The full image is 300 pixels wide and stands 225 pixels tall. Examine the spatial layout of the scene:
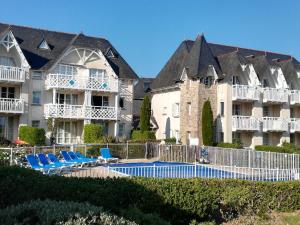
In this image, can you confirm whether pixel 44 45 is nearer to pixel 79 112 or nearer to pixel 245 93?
pixel 79 112

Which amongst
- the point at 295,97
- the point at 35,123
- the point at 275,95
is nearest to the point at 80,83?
the point at 35,123

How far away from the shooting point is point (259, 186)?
47.2 feet

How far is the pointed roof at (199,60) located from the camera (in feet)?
134

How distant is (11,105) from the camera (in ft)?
117

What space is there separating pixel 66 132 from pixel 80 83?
514 centimetres

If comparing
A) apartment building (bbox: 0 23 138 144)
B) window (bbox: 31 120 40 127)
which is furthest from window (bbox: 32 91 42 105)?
window (bbox: 31 120 40 127)

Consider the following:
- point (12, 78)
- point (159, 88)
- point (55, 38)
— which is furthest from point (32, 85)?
point (159, 88)

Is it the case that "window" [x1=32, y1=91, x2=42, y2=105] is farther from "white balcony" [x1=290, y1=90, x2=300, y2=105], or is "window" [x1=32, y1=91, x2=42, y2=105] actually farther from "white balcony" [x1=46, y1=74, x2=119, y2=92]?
"white balcony" [x1=290, y1=90, x2=300, y2=105]

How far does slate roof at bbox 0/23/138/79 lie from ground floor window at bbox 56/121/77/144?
588 cm

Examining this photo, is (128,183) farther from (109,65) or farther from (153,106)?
(153,106)

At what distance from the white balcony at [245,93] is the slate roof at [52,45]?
10322 mm

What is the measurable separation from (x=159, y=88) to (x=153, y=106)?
2.88 m

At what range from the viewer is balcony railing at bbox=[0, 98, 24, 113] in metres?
35.1

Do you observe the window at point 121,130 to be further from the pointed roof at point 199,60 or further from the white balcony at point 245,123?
the white balcony at point 245,123
